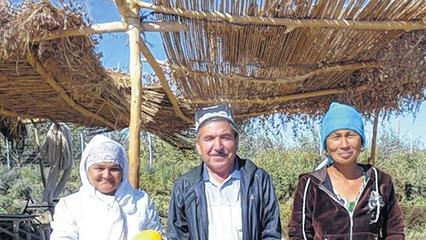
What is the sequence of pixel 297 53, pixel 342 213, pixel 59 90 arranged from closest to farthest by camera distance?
pixel 342 213
pixel 297 53
pixel 59 90

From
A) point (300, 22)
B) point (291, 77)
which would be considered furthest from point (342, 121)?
point (291, 77)

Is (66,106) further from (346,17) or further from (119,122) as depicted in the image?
(346,17)

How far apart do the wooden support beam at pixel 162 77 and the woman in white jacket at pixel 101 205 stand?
1.09m

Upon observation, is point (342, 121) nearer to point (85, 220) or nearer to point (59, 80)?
point (85, 220)

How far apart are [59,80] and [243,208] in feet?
7.53

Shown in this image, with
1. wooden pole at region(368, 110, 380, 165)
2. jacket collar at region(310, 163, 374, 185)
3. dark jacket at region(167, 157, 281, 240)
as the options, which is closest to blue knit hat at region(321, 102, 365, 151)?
jacket collar at region(310, 163, 374, 185)

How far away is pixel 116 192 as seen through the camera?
8.34ft

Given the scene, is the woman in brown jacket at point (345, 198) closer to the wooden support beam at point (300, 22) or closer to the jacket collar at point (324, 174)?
the jacket collar at point (324, 174)

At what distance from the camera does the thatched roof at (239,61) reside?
3330 millimetres

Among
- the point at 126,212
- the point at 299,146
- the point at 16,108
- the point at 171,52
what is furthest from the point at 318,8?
the point at 299,146

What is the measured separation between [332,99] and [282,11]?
6.63 feet

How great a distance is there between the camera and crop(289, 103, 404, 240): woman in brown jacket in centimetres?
236

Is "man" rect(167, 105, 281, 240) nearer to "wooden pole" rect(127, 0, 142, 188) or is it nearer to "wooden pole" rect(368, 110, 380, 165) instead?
"wooden pole" rect(127, 0, 142, 188)

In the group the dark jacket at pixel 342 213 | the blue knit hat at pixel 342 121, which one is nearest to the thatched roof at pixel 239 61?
the blue knit hat at pixel 342 121
